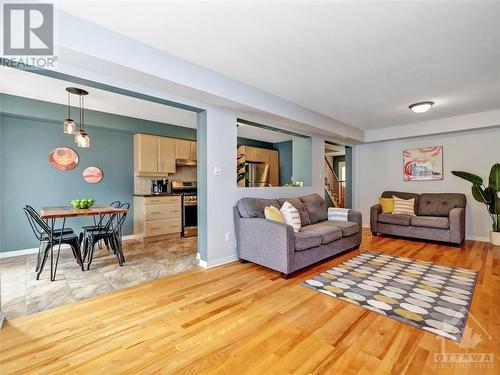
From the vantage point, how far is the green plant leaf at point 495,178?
4.18 metres

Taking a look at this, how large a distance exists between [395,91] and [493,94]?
1.51 meters

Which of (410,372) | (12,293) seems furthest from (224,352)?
(12,293)

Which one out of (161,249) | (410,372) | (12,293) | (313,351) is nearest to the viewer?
(410,372)

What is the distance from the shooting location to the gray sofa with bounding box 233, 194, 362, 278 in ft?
9.31

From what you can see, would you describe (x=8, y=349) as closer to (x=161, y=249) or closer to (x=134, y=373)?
(x=134, y=373)

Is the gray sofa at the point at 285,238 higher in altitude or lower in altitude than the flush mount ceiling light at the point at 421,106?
lower

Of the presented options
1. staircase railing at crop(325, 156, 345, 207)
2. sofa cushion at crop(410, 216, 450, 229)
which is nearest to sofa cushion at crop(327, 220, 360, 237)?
sofa cushion at crop(410, 216, 450, 229)

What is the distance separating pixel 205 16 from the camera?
191cm

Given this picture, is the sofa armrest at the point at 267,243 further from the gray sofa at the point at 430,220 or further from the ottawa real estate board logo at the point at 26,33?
the gray sofa at the point at 430,220

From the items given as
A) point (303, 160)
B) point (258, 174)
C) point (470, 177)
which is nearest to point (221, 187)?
point (303, 160)

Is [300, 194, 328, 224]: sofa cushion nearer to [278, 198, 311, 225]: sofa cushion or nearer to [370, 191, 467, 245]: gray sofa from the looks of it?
[278, 198, 311, 225]: sofa cushion

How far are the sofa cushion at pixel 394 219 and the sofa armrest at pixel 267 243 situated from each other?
3.12 metres

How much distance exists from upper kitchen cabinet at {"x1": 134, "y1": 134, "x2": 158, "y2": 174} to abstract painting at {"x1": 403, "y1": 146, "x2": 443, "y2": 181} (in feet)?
18.9

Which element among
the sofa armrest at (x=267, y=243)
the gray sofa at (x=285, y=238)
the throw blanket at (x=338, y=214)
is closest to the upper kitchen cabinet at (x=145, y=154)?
the gray sofa at (x=285, y=238)
